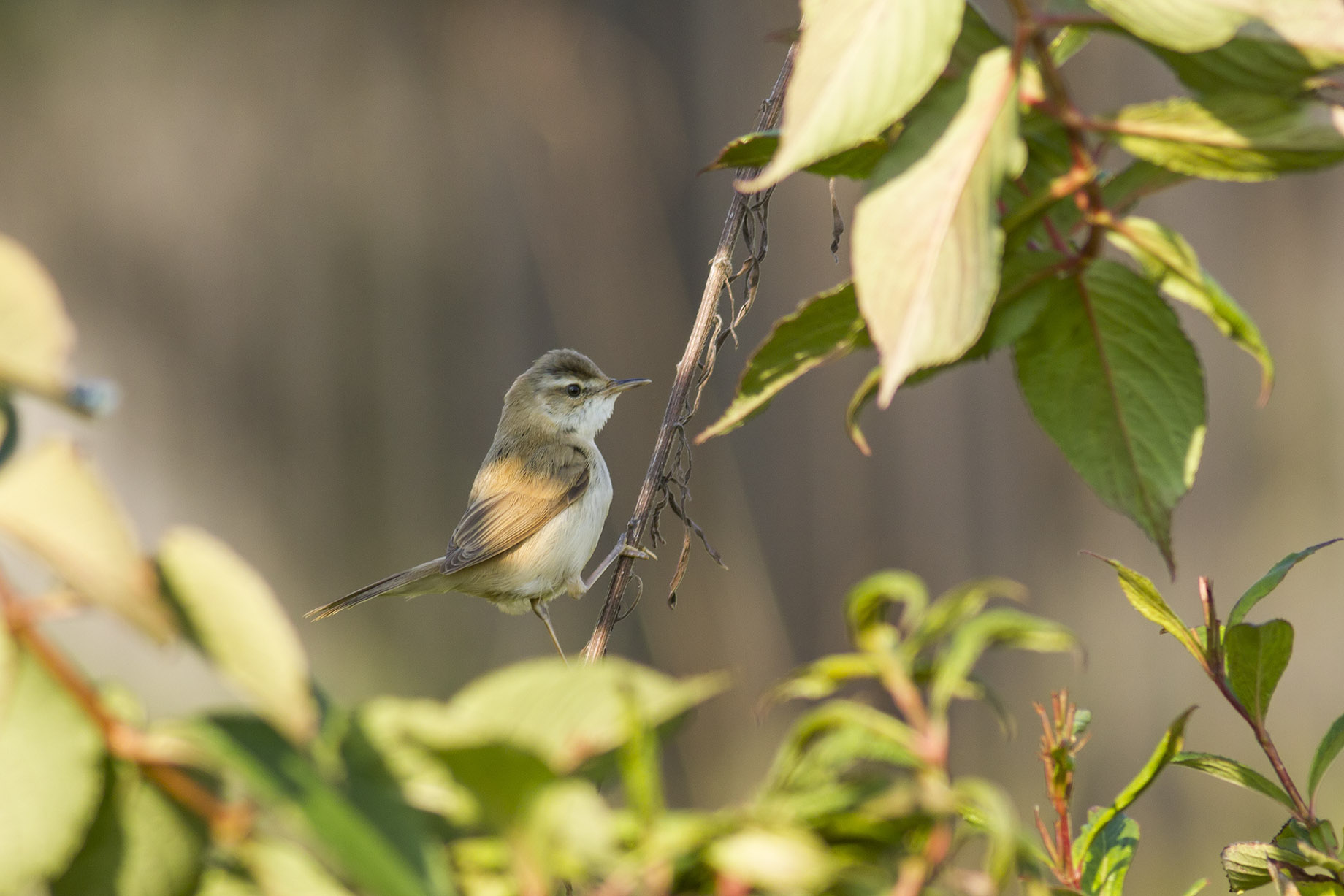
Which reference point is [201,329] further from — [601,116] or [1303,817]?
[1303,817]

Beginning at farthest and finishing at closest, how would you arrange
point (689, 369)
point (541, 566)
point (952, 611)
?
point (541, 566), point (689, 369), point (952, 611)

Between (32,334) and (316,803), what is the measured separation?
159mm

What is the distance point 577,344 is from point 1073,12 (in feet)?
8.76

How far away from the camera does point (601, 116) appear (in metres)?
3.02

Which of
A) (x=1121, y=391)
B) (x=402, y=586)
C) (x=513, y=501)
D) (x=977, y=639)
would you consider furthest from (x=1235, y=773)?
(x=513, y=501)

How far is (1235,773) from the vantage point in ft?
2.00

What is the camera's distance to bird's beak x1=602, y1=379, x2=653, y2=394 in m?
2.50

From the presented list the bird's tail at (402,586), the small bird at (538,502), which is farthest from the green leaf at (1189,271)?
the small bird at (538,502)

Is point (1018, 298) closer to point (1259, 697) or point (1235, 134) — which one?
point (1235, 134)

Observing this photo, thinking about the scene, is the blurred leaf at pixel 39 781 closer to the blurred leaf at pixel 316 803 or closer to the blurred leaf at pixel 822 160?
the blurred leaf at pixel 316 803

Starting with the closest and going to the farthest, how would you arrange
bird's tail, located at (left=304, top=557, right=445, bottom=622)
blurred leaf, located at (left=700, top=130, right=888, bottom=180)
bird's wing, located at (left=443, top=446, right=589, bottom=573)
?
blurred leaf, located at (left=700, top=130, right=888, bottom=180) → bird's tail, located at (left=304, top=557, right=445, bottom=622) → bird's wing, located at (left=443, top=446, right=589, bottom=573)

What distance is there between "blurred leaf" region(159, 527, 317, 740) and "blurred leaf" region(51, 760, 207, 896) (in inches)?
2.0

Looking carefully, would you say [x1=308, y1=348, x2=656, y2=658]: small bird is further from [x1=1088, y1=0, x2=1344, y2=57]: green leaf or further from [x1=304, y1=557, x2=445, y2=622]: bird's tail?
[x1=1088, y1=0, x2=1344, y2=57]: green leaf

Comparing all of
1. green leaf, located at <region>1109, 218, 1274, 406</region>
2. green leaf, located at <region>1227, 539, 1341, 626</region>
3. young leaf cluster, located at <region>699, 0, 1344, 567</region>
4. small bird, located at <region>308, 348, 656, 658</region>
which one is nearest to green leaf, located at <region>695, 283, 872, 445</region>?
young leaf cluster, located at <region>699, 0, 1344, 567</region>
